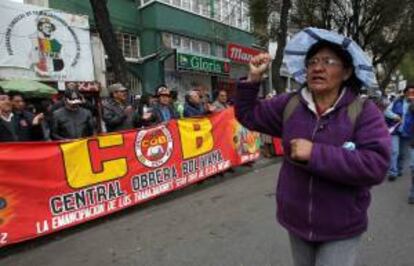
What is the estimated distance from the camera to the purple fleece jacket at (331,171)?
237cm

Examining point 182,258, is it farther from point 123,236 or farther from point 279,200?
point 279,200

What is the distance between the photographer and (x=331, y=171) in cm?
236

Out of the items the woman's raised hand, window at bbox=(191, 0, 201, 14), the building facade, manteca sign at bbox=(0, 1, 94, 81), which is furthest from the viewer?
window at bbox=(191, 0, 201, 14)

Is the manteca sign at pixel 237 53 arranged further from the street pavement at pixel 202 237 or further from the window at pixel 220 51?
the street pavement at pixel 202 237

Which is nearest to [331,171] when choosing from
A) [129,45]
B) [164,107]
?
[164,107]

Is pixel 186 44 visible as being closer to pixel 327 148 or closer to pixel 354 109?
pixel 354 109

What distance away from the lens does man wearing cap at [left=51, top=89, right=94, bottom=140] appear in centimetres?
752

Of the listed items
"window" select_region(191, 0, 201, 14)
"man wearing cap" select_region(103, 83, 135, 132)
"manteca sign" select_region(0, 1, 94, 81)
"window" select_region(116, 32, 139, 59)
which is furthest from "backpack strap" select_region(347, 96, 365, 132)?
"window" select_region(191, 0, 201, 14)

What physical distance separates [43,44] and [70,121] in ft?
26.9

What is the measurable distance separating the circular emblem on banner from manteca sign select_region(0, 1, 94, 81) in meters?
7.16

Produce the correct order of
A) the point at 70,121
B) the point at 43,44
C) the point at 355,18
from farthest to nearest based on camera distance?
the point at 355,18
the point at 43,44
the point at 70,121

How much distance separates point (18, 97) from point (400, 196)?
227 inches

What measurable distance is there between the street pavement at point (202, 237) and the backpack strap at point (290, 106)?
2596mm

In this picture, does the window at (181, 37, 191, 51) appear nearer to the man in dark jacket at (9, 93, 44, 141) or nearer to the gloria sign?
the gloria sign
